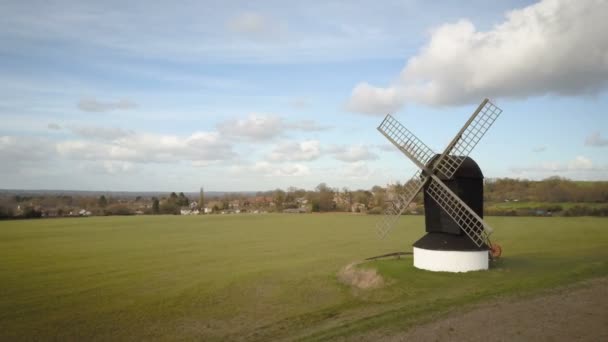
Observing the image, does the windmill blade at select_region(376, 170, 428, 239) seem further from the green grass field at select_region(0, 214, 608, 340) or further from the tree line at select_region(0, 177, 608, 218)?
the tree line at select_region(0, 177, 608, 218)

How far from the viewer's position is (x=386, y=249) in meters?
39.8

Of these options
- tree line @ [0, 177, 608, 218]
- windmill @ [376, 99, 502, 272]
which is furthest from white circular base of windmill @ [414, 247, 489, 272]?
tree line @ [0, 177, 608, 218]

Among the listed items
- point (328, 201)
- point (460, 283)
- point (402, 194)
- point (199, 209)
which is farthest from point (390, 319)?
point (199, 209)

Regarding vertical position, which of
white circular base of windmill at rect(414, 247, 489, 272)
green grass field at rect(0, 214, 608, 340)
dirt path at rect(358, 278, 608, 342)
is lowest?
green grass field at rect(0, 214, 608, 340)

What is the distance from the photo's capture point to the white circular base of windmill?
22.8 meters

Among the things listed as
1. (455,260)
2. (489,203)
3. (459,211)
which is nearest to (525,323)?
(455,260)

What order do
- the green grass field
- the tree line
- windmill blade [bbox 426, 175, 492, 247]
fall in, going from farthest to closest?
the tree line, windmill blade [bbox 426, 175, 492, 247], the green grass field

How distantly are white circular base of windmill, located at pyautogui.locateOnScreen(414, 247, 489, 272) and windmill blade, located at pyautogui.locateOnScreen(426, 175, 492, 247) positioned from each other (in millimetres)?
708

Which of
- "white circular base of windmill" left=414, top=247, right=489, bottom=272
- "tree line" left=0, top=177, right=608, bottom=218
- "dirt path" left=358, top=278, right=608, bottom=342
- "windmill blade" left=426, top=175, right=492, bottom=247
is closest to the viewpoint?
"dirt path" left=358, top=278, right=608, bottom=342

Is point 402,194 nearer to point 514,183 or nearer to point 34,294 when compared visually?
point 34,294

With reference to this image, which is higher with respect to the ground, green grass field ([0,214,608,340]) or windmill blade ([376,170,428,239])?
windmill blade ([376,170,428,239])

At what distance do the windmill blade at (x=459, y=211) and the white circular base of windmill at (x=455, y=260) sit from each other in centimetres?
71

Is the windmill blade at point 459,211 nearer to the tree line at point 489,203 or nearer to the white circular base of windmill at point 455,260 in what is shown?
the white circular base of windmill at point 455,260

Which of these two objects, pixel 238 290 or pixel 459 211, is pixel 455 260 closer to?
pixel 459 211
